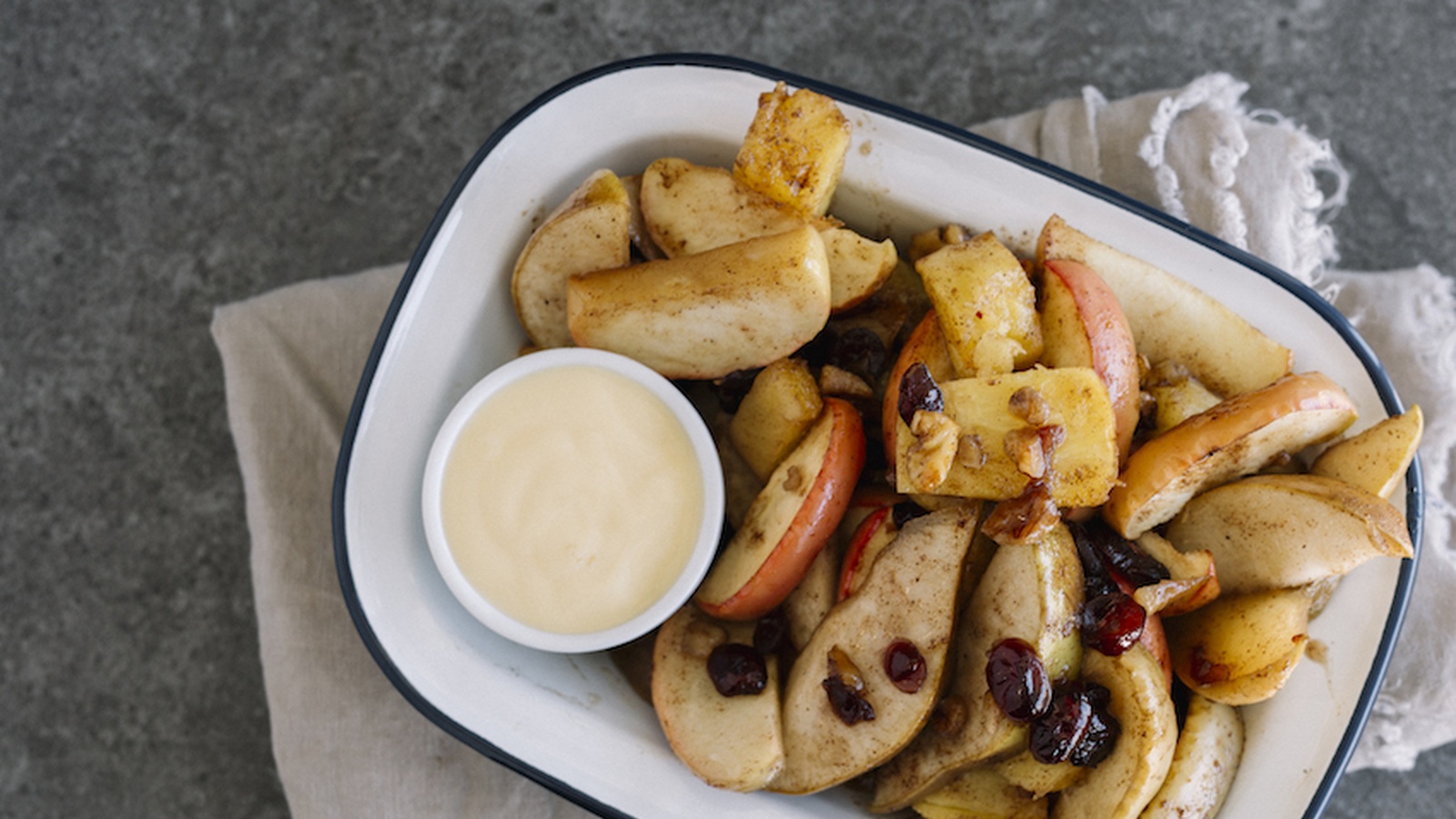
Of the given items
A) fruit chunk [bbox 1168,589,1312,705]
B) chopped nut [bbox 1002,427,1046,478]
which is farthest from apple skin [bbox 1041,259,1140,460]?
fruit chunk [bbox 1168,589,1312,705]

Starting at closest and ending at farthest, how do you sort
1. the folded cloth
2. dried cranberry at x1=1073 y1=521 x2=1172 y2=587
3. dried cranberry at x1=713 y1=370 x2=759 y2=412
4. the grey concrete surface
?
dried cranberry at x1=1073 y1=521 x2=1172 y2=587, dried cranberry at x1=713 y1=370 x2=759 y2=412, the folded cloth, the grey concrete surface

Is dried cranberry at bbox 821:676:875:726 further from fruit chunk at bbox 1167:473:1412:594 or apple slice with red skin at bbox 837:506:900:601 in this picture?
fruit chunk at bbox 1167:473:1412:594

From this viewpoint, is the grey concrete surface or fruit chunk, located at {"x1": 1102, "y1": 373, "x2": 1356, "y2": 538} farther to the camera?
the grey concrete surface

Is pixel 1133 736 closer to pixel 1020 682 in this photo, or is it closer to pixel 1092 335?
pixel 1020 682

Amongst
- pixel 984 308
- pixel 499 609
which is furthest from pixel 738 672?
pixel 984 308

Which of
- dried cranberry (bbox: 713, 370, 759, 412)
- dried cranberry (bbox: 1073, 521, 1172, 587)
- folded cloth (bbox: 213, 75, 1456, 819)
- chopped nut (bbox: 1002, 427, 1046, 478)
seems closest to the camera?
chopped nut (bbox: 1002, 427, 1046, 478)

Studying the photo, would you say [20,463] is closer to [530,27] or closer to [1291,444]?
[530,27]

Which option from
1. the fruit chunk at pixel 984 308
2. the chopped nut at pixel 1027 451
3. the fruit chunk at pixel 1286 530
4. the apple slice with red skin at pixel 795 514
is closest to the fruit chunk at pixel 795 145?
the fruit chunk at pixel 984 308

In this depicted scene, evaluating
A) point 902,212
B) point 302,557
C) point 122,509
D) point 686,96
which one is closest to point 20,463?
point 122,509
